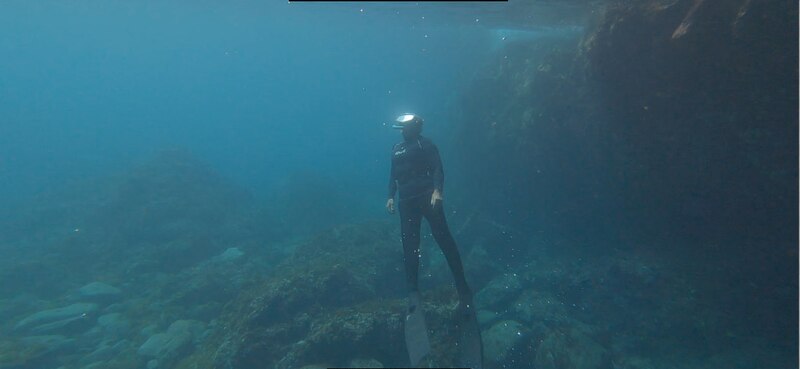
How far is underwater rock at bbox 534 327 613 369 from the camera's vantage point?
8.28m

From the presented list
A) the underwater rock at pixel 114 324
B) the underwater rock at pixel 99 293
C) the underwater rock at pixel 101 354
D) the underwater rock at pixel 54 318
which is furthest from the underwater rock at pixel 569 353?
the underwater rock at pixel 99 293

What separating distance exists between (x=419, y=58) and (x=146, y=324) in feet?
192

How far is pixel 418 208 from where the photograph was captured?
24.6 ft

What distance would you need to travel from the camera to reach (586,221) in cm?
1298

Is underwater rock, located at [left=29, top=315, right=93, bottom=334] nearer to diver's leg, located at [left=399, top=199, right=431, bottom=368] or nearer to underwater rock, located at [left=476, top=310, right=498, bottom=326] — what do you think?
diver's leg, located at [left=399, top=199, right=431, bottom=368]

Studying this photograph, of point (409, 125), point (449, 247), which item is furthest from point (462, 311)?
point (409, 125)

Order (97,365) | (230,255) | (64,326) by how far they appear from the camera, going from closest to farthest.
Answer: (97,365), (64,326), (230,255)

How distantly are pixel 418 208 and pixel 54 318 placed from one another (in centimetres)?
1222

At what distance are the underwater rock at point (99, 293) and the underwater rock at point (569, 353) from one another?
13747mm

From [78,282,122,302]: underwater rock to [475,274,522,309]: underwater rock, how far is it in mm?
12182

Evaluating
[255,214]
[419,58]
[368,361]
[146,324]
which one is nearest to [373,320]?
[368,361]

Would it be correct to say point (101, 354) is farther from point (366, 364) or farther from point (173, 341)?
point (366, 364)

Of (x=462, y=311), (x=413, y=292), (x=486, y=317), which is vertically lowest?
(x=486, y=317)

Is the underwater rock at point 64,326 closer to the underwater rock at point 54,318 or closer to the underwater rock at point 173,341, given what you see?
the underwater rock at point 54,318
